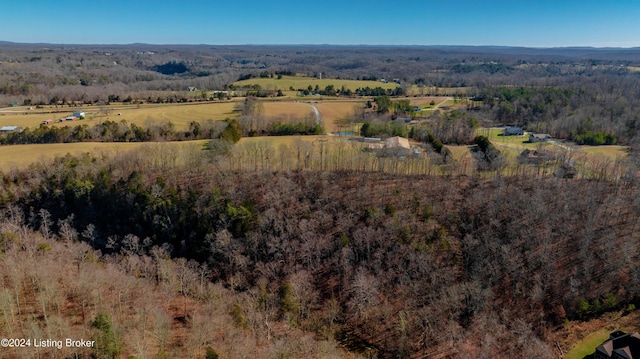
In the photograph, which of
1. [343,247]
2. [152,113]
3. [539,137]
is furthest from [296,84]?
[343,247]

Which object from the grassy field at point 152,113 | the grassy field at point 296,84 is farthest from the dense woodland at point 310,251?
the grassy field at point 296,84

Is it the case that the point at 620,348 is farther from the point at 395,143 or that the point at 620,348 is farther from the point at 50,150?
the point at 50,150

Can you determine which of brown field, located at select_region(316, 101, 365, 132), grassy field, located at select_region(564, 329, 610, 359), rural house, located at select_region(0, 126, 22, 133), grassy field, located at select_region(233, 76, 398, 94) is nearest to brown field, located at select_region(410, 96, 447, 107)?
brown field, located at select_region(316, 101, 365, 132)

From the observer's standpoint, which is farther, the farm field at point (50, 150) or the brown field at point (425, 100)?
the brown field at point (425, 100)

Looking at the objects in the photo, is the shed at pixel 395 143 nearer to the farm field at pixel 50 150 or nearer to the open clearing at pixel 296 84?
the farm field at pixel 50 150

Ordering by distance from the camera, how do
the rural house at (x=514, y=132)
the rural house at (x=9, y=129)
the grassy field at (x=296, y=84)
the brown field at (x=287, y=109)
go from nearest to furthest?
the rural house at (x=9, y=129), the rural house at (x=514, y=132), the brown field at (x=287, y=109), the grassy field at (x=296, y=84)

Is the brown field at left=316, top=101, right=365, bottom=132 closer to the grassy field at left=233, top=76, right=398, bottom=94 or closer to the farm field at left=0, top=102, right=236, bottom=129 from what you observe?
the farm field at left=0, top=102, right=236, bottom=129

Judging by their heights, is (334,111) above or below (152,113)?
above
